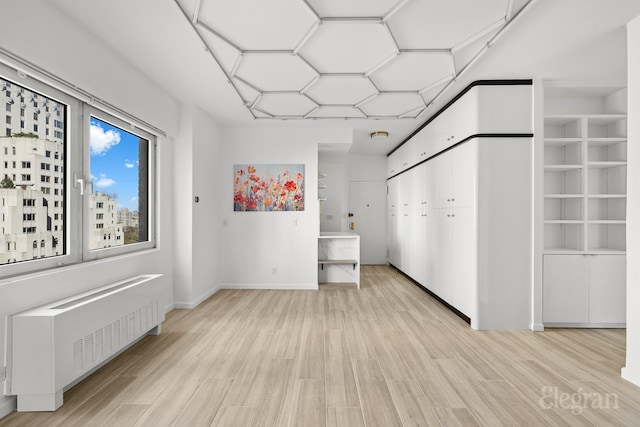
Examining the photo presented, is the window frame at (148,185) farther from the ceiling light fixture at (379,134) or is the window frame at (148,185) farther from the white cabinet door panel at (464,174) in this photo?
A: the white cabinet door panel at (464,174)

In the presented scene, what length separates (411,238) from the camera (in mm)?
5750

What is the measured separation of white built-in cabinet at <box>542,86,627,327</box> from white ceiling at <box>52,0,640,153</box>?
→ 355mm

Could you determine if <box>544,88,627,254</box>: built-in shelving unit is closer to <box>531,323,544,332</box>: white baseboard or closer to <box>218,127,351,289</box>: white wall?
<box>531,323,544,332</box>: white baseboard

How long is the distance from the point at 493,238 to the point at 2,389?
402 cm

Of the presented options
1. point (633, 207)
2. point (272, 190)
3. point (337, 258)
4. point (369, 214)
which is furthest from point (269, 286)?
point (633, 207)

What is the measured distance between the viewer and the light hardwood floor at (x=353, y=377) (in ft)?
6.38

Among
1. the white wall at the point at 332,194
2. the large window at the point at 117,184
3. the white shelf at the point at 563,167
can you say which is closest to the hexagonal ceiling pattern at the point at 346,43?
the large window at the point at 117,184

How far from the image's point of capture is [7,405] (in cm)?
197

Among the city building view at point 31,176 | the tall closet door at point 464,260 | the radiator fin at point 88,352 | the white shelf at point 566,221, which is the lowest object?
the radiator fin at point 88,352

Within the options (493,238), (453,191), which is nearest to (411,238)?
(453,191)

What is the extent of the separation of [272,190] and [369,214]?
10.4 ft

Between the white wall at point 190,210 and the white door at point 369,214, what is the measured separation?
12.9 feet

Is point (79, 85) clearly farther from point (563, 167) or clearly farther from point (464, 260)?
point (563, 167)

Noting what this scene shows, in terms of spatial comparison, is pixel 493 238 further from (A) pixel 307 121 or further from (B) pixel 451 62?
(A) pixel 307 121
